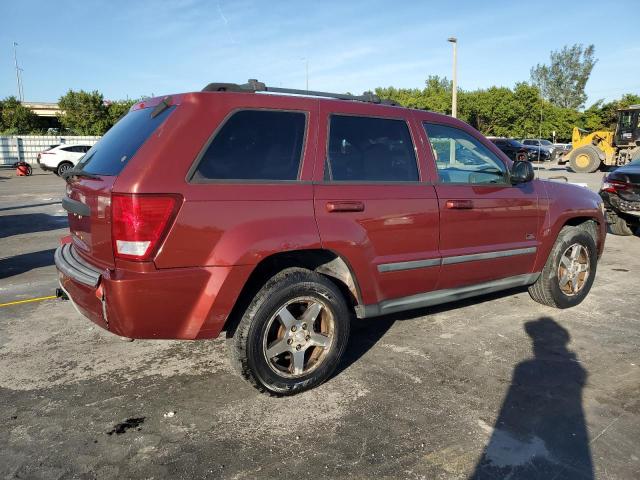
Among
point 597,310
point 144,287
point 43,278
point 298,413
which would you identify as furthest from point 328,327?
point 43,278

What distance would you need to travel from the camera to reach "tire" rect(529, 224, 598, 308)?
4.83 metres

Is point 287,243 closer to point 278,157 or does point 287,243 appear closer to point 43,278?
point 278,157

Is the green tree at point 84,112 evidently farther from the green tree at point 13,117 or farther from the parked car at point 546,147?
the parked car at point 546,147

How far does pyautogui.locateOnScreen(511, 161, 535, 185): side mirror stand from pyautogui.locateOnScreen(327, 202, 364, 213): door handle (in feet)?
5.32

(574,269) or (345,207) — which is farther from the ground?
(345,207)

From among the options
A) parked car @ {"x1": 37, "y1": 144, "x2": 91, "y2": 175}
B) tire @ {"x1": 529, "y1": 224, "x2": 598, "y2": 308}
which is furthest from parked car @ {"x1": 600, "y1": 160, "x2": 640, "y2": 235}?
parked car @ {"x1": 37, "y1": 144, "x2": 91, "y2": 175}

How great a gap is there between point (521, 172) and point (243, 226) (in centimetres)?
251

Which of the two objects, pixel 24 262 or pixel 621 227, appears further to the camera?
pixel 621 227

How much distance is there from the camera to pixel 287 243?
3.05m

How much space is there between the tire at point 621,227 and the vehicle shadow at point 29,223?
1036cm

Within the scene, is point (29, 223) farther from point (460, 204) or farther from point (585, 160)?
point (585, 160)

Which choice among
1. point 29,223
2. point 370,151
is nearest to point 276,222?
point 370,151

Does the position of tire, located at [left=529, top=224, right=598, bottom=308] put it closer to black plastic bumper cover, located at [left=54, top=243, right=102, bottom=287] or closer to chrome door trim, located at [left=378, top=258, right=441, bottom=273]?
chrome door trim, located at [left=378, top=258, right=441, bottom=273]

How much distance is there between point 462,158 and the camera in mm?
4348
